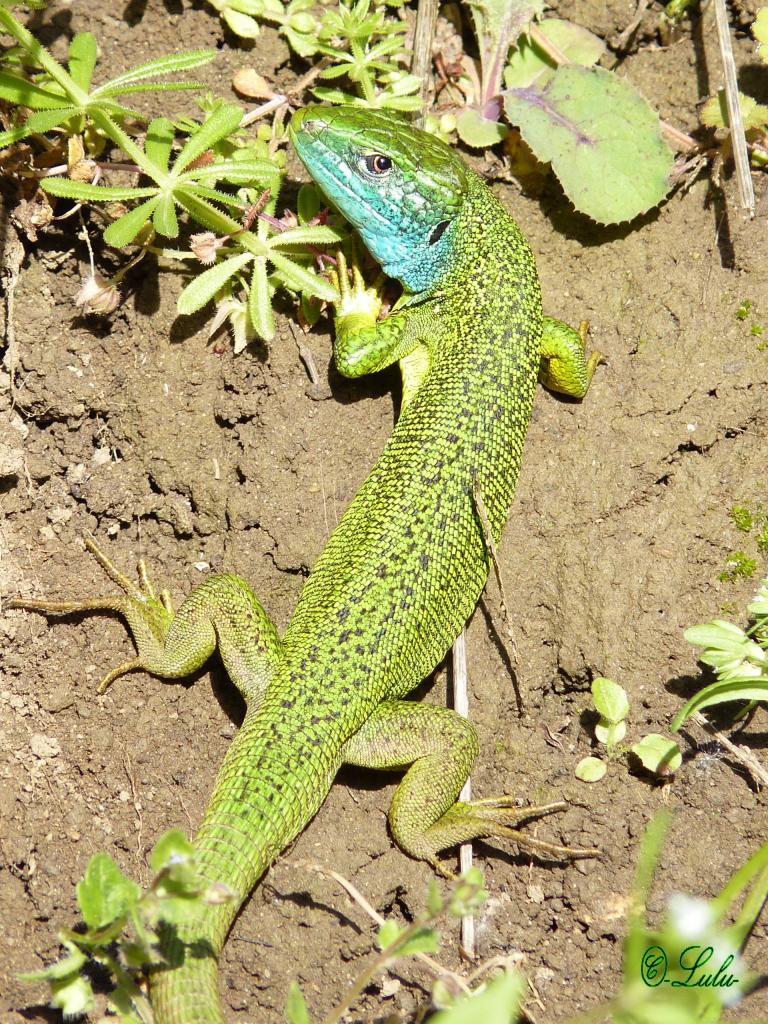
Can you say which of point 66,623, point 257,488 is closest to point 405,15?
point 257,488

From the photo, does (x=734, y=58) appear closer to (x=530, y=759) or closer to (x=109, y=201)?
(x=109, y=201)

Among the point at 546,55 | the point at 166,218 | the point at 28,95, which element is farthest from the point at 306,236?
the point at 546,55

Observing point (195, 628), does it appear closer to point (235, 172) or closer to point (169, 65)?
point (235, 172)

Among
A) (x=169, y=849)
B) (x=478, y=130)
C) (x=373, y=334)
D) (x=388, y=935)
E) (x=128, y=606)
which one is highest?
(x=478, y=130)

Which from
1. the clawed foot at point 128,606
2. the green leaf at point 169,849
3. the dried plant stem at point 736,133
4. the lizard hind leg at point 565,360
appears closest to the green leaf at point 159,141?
the clawed foot at point 128,606

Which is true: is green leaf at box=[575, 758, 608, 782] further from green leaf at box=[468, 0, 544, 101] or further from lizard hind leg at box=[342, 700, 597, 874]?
green leaf at box=[468, 0, 544, 101]

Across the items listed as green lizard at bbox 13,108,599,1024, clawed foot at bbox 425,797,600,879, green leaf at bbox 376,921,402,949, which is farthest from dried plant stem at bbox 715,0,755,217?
green leaf at bbox 376,921,402,949

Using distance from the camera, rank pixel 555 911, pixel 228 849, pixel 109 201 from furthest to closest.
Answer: pixel 109 201 < pixel 555 911 < pixel 228 849
